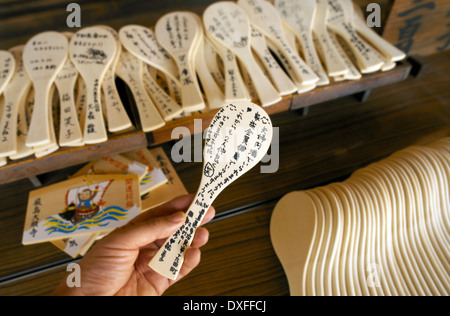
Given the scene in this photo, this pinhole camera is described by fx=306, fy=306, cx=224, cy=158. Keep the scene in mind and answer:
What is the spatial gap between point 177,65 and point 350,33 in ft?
2.13

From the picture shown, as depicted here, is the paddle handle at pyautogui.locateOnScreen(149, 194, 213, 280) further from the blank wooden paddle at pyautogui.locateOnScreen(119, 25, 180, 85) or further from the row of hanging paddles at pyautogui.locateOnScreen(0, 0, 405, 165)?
the blank wooden paddle at pyautogui.locateOnScreen(119, 25, 180, 85)

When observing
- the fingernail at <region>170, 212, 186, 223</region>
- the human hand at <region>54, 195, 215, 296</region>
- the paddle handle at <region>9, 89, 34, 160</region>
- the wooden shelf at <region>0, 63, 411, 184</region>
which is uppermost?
the paddle handle at <region>9, 89, 34, 160</region>

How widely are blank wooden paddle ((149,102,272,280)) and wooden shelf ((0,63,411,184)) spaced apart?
0.81 feet

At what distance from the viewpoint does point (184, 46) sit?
3.41 ft

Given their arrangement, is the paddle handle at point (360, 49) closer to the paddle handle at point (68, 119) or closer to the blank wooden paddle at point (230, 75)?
the blank wooden paddle at point (230, 75)

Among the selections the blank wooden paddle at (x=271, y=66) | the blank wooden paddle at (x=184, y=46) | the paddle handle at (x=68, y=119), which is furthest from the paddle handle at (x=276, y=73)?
the paddle handle at (x=68, y=119)

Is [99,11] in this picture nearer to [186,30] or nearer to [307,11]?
[186,30]

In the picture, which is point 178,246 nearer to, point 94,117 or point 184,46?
point 94,117

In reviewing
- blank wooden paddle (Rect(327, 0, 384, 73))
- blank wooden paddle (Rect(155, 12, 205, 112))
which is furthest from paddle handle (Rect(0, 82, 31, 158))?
blank wooden paddle (Rect(327, 0, 384, 73))

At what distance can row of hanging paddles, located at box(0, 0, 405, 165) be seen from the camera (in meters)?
0.91

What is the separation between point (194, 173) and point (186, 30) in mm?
507

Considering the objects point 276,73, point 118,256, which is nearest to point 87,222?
point 118,256

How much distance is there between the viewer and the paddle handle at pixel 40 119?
2.76ft

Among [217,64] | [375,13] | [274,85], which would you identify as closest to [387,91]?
[375,13]
